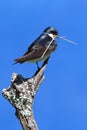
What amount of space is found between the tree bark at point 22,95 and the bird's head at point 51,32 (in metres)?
1.48

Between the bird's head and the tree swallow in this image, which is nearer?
the tree swallow

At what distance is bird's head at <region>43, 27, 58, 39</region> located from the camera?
7.88 metres

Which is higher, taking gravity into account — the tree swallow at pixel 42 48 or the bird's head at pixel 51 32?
the bird's head at pixel 51 32

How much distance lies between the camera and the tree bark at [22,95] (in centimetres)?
620

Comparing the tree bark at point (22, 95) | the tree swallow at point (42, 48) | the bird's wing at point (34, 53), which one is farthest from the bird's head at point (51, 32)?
the tree bark at point (22, 95)

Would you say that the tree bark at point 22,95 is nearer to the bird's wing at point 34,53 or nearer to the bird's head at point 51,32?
the bird's wing at point 34,53

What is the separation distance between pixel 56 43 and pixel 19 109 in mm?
2083

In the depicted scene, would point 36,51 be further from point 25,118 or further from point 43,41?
point 25,118

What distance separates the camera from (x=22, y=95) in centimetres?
635

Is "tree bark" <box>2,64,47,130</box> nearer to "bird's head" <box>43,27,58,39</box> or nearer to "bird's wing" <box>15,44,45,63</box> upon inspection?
"bird's wing" <box>15,44,45,63</box>

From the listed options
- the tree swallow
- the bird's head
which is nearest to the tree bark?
the tree swallow

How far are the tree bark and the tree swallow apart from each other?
0.73 metres

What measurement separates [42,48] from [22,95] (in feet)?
4.80

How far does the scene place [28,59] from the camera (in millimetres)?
7340
